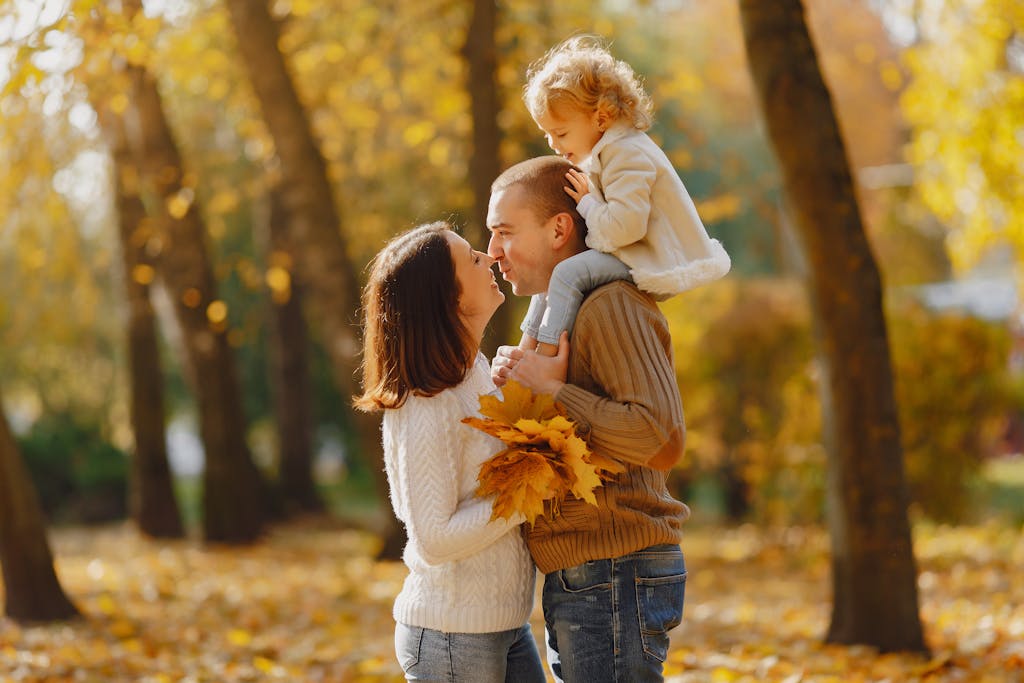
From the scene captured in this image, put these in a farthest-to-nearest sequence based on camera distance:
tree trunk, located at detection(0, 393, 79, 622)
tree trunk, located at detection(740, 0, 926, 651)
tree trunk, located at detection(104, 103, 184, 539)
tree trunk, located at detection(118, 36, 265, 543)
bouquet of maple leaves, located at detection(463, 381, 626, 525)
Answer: tree trunk, located at detection(104, 103, 184, 539), tree trunk, located at detection(118, 36, 265, 543), tree trunk, located at detection(0, 393, 79, 622), tree trunk, located at detection(740, 0, 926, 651), bouquet of maple leaves, located at detection(463, 381, 626, 525)

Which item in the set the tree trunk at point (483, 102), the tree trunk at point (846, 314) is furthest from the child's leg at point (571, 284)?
the tree trunk at point (483, 102)

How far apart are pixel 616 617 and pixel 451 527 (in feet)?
1.40

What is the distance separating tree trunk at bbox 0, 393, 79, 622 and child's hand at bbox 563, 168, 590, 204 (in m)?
4.99

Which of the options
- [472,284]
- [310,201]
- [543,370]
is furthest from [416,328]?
[310,201]

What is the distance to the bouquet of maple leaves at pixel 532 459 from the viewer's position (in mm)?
2521

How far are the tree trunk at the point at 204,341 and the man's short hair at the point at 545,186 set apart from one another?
25.4 feet

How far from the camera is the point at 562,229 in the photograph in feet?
9.23

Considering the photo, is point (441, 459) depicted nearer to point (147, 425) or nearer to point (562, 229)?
point (562, 229)

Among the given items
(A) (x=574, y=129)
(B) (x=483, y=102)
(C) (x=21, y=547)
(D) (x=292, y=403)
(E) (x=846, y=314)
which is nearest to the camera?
(A) (x=574, y=129)

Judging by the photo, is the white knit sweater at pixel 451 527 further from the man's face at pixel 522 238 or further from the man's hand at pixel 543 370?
the man's face at pixel 522 238

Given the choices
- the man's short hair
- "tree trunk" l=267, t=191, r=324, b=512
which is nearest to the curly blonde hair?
the man's short hair

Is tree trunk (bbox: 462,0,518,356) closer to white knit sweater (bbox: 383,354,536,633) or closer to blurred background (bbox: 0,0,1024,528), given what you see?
blurred background (bbox: 0,0,1024,528)

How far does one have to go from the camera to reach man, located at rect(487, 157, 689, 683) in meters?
2.57

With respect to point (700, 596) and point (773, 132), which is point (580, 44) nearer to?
point (773, 132)
